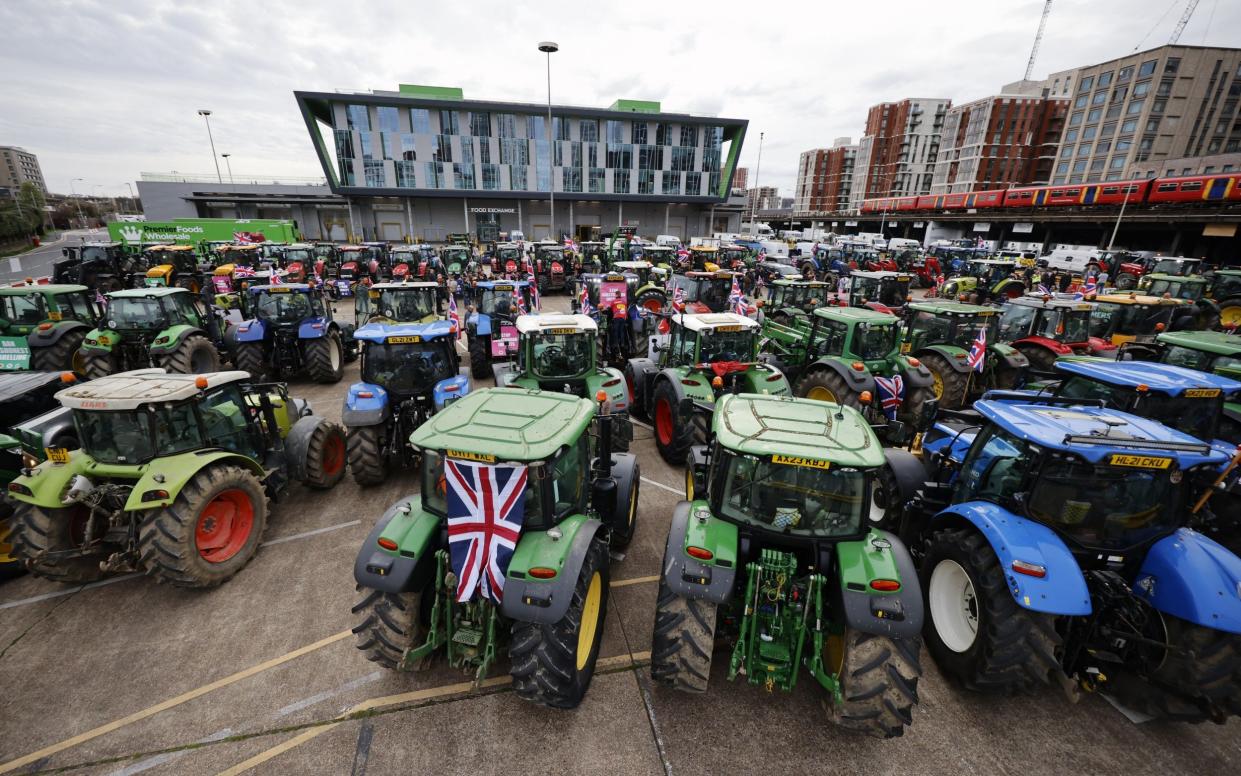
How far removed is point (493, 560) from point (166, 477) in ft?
12.0

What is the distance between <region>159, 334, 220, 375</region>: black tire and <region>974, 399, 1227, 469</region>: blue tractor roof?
482 inches

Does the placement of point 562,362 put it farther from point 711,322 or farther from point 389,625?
point 389,625

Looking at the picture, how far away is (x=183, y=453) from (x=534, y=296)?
10185 mm

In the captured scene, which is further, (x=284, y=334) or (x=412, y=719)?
(x=284, y=334)

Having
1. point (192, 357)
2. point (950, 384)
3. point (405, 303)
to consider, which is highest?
point (405, 303)

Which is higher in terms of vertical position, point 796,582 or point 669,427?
point 796,582

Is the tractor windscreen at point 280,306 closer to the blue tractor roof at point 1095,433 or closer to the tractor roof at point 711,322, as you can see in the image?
the tractor roof at point 711,322

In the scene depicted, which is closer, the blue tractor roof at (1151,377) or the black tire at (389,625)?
the black tire at (389,625)

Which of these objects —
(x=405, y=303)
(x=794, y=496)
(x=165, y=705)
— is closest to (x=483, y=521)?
(x=794, y=496)

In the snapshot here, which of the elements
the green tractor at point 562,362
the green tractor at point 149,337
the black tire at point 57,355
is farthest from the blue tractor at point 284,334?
the green tractor at point 562,362

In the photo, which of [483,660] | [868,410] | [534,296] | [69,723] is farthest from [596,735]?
[534,296]

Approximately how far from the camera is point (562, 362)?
7539 mm

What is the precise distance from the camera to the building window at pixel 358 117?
1644 inches

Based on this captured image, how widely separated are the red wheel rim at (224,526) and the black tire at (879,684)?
600 centimetres
